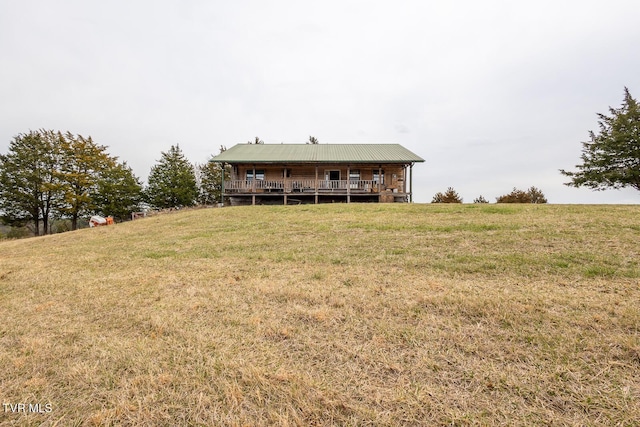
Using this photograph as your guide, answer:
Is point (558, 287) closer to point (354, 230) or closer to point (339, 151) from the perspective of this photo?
point (354, 230)

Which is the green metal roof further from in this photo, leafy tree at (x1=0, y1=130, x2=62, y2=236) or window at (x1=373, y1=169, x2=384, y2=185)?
leafy tree at (x1=0, y1=130, x2=62, y2=236)

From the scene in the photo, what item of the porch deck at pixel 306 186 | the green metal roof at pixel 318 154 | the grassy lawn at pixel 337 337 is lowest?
the grassy lawn at pixel 337 337

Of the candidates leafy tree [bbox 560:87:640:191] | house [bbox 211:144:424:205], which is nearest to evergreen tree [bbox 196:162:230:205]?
house [bbox 211:144:424:205]

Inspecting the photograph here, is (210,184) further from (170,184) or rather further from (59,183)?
(59,183)

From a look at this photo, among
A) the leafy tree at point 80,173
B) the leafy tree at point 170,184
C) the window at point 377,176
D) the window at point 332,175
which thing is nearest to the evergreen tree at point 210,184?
the leafy tree at point 170,184

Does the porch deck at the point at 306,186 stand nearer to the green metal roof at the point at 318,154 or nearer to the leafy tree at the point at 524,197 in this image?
the green metal roof at the point at 318,154

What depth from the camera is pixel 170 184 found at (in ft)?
116

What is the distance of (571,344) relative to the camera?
9.93 ft

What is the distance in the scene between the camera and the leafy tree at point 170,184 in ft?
115

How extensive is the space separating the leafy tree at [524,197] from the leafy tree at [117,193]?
1735 inches

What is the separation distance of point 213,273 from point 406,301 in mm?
4103

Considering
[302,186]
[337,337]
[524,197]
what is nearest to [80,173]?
[302,186]

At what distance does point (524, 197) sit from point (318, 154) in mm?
25059

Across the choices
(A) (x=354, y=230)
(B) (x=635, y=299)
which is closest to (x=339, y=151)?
(A) (x=354, y=230)
